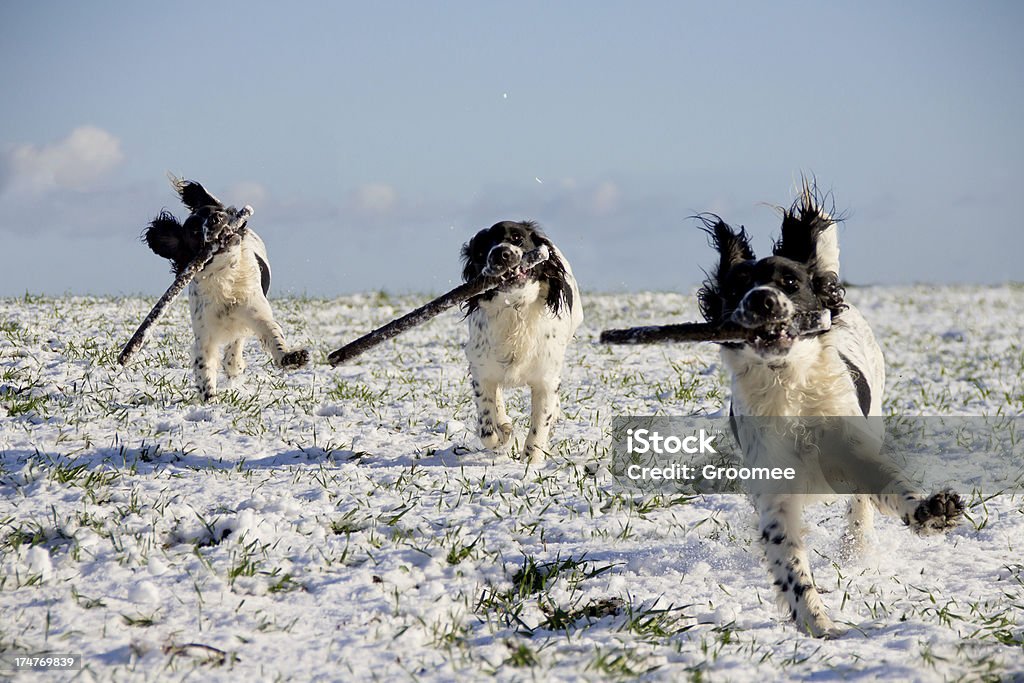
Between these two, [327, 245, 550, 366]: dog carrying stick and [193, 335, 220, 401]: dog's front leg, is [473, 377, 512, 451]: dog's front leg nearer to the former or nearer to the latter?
[327, 245, 550, 366]: dog carrying stick

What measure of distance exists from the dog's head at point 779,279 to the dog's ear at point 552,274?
1.68m

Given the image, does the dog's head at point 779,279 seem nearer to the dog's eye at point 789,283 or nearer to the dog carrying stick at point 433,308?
the dog's eye at point 789,283

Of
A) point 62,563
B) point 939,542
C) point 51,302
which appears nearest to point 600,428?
Answer: point 939,542

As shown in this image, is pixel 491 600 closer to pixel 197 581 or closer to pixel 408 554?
pixel 408 554

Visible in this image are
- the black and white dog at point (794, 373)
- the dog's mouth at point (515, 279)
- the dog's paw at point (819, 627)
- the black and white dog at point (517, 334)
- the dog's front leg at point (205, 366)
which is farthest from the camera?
the dog's front leg at point (205, 366)

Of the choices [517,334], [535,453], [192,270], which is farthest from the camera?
[192,270]

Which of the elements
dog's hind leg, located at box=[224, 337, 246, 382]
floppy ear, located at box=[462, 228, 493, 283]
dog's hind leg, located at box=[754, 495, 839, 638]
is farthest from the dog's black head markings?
dog's hind leg, located at box=[754, 495, 839, 638]

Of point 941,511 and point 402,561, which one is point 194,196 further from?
point 941,511

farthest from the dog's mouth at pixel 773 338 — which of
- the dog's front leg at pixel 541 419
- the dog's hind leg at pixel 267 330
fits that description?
the dog's hind leg at pixel 267 330

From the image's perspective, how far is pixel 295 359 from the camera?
687 centimetres

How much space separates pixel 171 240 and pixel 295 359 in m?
1.93

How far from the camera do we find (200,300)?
796 centimetres

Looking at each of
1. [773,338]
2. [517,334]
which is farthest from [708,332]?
[517,334]

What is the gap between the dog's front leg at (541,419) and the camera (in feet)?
21.1
